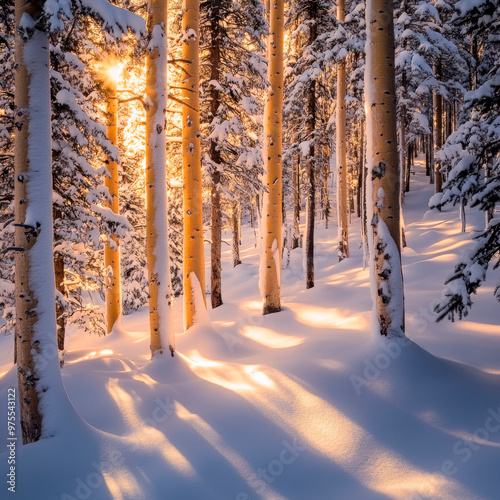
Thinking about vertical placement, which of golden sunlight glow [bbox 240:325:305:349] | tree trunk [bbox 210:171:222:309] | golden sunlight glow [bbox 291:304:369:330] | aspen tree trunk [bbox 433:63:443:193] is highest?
aspen tree trunk [bbox 433:63:443:193]

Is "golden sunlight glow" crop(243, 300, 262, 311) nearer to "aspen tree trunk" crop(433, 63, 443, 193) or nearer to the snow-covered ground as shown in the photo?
the snow-covered ground

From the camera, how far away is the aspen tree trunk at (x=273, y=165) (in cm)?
950

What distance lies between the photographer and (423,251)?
13969 millimetres

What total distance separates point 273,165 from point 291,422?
22.1ft

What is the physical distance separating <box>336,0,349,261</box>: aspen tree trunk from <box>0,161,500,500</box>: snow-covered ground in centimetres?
900

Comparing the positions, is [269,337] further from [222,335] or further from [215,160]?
[215,160]

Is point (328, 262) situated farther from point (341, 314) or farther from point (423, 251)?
point (341, 314)

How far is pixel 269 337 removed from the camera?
26.8 feet

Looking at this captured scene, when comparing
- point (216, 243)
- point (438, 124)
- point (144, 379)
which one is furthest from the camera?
point (438, 124)

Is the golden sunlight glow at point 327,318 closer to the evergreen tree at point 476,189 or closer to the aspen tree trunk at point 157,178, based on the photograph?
the evergreen tree at point 476,189

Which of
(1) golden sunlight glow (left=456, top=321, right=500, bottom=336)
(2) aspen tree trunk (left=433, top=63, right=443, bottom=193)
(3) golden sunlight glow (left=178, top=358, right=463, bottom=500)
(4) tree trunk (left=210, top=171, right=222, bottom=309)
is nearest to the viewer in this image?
(3) golden sunlight glow (left=178, top=358, right=463, bottom=500)

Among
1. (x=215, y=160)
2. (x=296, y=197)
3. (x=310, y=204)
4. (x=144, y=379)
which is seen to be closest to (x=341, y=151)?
(x=310, y=204)

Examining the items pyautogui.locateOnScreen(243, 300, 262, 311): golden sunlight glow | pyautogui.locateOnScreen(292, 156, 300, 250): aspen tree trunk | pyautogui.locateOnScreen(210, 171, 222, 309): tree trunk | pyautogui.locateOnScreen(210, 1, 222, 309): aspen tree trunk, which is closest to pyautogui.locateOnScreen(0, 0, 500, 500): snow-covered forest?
pyautogui.locateOnScreen(243, 300, 262, 311): golden sunlight glow

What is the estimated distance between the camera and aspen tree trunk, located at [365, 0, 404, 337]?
5184mm
